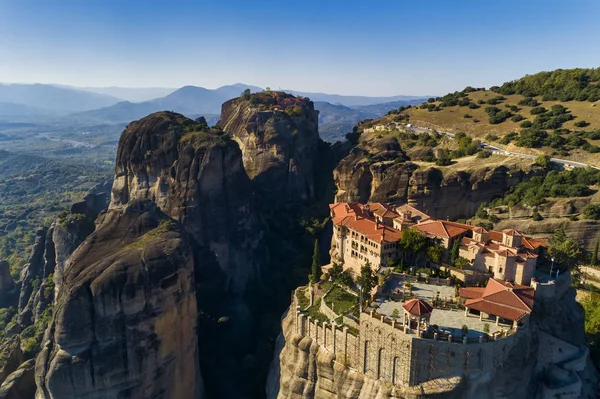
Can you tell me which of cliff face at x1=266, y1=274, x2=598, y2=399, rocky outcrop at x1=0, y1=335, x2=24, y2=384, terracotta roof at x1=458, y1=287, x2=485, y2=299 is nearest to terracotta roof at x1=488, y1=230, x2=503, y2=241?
cliff face at x1=266, y1=274, x2=598, y2=399

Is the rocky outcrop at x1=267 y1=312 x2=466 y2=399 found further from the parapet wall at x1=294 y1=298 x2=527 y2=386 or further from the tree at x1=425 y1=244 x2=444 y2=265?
the tree at x1=425 y1=244 x2=444 y2=265

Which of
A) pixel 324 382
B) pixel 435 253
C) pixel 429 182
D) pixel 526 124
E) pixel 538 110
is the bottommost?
pixel 324 382

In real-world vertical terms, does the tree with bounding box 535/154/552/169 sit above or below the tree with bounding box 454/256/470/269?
above

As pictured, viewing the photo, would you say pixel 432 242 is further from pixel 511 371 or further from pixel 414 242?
pixel 511 371

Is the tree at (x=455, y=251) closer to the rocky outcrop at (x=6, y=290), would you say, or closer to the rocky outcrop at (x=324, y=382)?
the rocky outcrop at (x=324, y=382)

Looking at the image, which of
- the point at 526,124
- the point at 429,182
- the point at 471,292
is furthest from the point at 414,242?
the point at 526,124

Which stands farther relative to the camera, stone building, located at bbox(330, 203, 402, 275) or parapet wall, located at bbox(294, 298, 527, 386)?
stone building, located at bbox(330, 203, 402, 275)

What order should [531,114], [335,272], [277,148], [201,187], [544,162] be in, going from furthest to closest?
[277,148] < [531,114] < [201,187] < [544,162] < [335,272]
